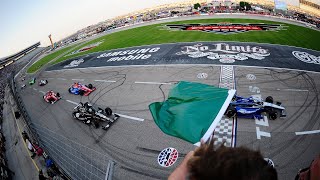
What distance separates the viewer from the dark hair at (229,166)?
4.64 ft

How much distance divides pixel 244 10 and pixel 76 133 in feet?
136

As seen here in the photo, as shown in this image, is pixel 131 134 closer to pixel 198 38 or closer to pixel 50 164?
pixel 50 164

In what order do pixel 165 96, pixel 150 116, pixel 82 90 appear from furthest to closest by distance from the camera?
pixel 82 90 < pixel 165 96 < pixel 150 116

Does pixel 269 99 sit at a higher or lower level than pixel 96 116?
lower

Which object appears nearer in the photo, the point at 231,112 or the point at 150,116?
the point at 231,112

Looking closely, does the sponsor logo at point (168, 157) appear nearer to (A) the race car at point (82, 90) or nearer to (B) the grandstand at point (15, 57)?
(A) the race car at point (82, 90)

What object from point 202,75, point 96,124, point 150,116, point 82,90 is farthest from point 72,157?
point 202,75

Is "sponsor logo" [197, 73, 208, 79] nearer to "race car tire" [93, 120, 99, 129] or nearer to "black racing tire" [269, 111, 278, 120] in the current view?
"black racing tire" [269, 111, 278, 120]

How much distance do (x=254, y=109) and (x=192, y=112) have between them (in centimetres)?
758

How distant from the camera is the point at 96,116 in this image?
14.1 meters

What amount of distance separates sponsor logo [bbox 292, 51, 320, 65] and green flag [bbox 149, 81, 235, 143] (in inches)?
671

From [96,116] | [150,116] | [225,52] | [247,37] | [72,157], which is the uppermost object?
[247,37]

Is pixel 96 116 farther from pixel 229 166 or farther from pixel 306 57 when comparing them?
pixel 306 57

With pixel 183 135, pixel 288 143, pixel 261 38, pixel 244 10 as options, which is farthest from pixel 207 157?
pixel 244 10
